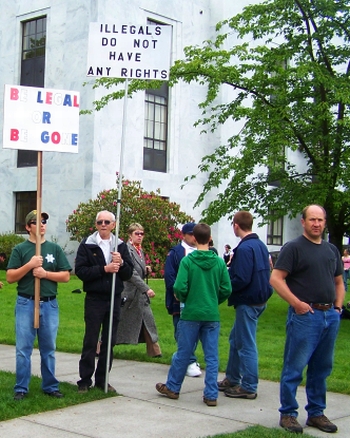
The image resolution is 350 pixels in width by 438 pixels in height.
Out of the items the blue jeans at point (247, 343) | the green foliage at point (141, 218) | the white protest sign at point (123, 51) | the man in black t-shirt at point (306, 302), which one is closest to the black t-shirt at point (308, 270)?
the man in black t-shirt at point (306, 302)

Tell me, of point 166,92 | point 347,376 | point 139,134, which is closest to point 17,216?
point 139,134

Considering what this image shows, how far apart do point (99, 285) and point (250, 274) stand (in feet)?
5.27

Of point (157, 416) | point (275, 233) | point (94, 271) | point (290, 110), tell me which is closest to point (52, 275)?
point (94, 271)

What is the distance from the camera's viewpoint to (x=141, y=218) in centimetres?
2833

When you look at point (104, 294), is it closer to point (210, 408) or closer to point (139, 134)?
point (210, 408)

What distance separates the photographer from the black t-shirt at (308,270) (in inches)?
257

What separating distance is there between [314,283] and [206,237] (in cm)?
150

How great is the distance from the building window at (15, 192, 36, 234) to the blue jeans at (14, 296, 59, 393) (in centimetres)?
2470

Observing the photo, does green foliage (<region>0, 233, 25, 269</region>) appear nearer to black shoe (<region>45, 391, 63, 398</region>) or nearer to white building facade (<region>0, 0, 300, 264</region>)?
white building facade (<region>0, 0, 300, 264</region>)

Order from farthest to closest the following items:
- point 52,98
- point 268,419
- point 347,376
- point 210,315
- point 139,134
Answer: point 139,134
point 347,376
point 52,98
point 210,315
point 268,419

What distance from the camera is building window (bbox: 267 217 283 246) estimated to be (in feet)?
130

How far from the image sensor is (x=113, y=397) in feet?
25.8

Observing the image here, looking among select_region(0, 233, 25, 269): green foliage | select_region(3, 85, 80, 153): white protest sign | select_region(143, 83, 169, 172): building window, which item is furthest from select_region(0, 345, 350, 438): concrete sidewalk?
select_region(143, 83, 169, 172): building window

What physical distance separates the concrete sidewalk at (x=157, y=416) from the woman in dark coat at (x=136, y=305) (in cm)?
115
